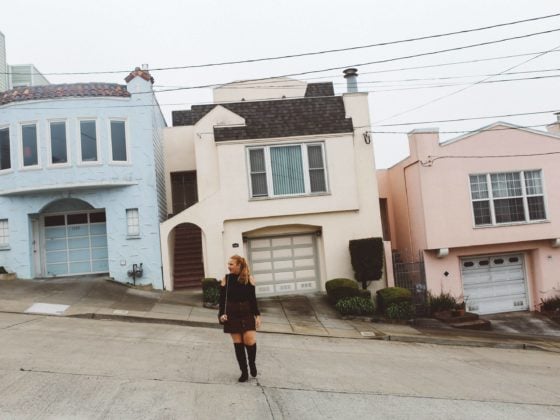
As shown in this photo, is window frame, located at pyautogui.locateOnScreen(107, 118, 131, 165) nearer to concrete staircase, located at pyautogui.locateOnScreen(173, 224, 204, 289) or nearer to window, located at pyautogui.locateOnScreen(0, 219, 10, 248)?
concrete staircase, located at pyautogui.locateOnScreen(173, 224, 204, 289)

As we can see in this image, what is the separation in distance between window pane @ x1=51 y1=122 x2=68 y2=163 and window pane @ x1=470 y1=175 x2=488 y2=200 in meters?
13.2

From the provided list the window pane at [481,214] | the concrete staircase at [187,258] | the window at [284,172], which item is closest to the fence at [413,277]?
the window pane at [481,214]

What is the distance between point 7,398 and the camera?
6.37m

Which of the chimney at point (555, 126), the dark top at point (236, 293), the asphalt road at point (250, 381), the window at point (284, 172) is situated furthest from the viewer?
the chimney at point (555, 126)

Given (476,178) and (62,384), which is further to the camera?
(476,178)

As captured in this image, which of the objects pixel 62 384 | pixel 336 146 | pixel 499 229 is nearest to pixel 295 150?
pixel 336 146

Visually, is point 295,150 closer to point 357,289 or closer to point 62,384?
point 357,289

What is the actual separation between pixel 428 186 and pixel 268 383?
1171 cm

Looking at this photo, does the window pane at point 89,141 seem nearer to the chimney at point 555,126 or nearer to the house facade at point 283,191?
the house facade at point 283,191

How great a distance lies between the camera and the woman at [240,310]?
7.17 metres

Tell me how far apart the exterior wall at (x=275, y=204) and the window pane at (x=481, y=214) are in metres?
3.18

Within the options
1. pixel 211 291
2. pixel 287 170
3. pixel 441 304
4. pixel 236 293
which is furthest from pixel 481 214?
pixel 236 293

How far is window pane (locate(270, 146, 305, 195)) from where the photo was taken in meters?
17.5

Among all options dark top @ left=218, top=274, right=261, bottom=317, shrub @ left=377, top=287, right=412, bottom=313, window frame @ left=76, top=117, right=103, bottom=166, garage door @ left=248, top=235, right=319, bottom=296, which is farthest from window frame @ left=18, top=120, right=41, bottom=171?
dark top @ left=218, top=274, right=261, bottom=317
